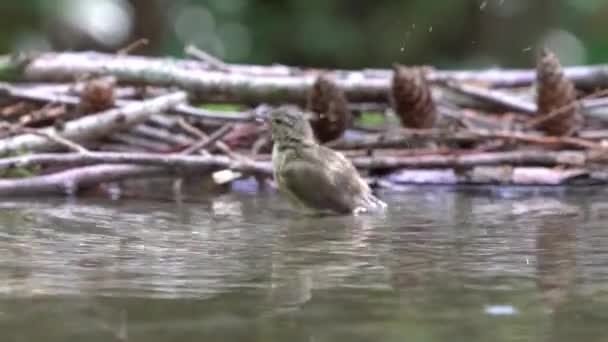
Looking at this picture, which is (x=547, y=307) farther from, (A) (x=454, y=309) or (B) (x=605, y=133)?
(B) (x=605, y=133)

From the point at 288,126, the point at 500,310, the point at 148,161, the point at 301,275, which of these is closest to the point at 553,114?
the point at 288,126

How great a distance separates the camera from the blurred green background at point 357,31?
27.7 feet

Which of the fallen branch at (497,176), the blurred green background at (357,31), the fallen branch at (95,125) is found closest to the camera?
the fallen branch at (95,125)

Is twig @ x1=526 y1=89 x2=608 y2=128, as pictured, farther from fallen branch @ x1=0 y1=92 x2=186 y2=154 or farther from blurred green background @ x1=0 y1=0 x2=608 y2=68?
blurred green background @ x1=0 y1=0 x2=608 y2=68

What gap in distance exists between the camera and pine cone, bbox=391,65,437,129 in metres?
4.29

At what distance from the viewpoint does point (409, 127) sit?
175 inches

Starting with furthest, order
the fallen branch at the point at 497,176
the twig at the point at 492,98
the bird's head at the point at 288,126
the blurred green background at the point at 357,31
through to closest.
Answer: the blurred green background at the point at 357,31 < the twig at the point at 492,98 < the fallen branch at the point at 497,176 < the bird's head at the point at 288,126

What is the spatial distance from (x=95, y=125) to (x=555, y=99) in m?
1.84

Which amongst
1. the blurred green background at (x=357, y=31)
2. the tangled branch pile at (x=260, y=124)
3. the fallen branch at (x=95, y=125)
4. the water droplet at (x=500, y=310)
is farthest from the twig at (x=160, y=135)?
the blurred green background at (x=357, y=31)

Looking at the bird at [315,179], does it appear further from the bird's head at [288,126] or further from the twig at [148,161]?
the twig at [148,161]

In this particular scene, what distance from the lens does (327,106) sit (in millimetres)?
4207

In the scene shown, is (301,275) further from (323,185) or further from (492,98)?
(492,98)

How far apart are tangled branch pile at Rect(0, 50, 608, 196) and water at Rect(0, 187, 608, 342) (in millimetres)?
629

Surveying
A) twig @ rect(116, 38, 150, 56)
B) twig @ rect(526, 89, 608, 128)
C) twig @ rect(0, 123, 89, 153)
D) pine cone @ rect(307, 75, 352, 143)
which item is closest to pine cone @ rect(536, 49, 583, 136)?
twig @ rect(526, 89, 608, 128)
